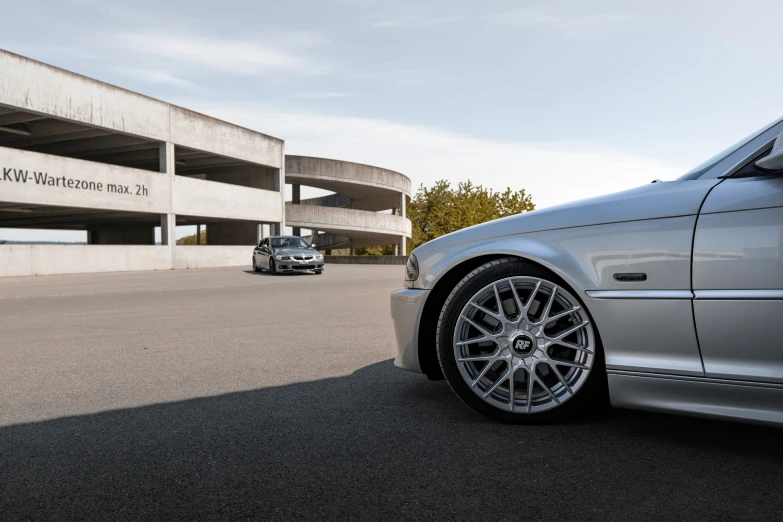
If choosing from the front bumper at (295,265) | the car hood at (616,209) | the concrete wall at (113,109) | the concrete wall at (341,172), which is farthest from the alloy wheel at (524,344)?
the concrete wall at (341,172)

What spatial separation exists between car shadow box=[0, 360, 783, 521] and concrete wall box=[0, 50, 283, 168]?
22931 mm

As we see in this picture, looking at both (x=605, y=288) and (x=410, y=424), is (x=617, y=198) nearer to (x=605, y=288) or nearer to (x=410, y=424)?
(x=605, y=288)

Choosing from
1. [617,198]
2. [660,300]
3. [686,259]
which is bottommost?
[660,300]

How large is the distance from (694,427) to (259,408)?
2.26 m

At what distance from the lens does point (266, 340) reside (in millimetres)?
5953

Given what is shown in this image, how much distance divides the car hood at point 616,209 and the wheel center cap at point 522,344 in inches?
20.5

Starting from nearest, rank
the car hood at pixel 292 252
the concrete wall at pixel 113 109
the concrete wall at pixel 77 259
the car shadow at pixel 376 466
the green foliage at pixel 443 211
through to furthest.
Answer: the car shadow at pixel 376 466
the concrete wall at pixel 77 259
the car hood at pixel 292 252
the concrete wall at pixel 113 109
the green foliage at pixel 443 211

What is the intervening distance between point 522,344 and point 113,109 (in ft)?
87.5

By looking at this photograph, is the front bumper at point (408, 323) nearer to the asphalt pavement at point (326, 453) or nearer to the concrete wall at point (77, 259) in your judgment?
the asphalt pavement at point (326, 453)

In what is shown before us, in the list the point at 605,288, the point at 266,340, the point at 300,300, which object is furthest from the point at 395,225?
the point at 605,288

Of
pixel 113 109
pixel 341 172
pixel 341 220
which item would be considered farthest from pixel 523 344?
pixel 341 220

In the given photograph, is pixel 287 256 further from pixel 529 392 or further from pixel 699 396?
pixel 699 396

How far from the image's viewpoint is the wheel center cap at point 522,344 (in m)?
2.95

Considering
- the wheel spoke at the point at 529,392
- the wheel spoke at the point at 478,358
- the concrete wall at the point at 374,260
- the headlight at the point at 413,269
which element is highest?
the headlight at the point at 413,269
